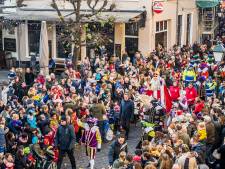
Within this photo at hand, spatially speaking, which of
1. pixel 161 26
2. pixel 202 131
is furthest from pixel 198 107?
pixel 161 26

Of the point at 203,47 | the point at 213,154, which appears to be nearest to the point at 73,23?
the point at 203,47

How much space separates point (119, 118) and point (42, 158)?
13.3 feet

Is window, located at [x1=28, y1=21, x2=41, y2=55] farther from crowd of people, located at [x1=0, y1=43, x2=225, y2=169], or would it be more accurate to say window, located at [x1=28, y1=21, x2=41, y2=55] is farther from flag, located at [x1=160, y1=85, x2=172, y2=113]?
flag, located at [x1=160, y1=85, x2=172, y2=113]

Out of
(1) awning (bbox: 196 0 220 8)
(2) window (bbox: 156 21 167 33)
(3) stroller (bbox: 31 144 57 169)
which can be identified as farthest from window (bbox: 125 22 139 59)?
(3) stroller (bbox: 31 144 57 169)

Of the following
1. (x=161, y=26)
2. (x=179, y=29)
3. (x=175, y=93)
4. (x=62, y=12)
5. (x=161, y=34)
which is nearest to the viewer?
(x=175, y=93)

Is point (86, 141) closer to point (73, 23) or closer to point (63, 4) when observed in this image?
point (73, 23)

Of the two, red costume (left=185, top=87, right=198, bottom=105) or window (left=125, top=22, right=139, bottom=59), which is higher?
window (left=125, top=22, right=139, bottom=59)

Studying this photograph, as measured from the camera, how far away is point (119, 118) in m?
16.0

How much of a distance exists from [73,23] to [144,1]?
Answer: 196 inches

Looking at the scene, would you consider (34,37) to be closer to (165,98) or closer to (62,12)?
(62,12)

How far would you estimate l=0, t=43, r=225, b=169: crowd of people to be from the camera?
1159 cm

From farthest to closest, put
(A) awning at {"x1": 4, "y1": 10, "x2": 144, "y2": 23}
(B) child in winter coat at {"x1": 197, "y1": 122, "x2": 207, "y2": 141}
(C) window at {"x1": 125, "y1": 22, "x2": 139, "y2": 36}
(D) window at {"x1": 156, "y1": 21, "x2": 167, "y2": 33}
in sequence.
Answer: (D) window at {"x1": 156, "y1": 21, "x2": 167, "y2": 33}
(C) window at {"x1": 125, "y1": 22, "x2": 139, "y2": 36}
(A) awning at {"x1": 4, "y1": 10, "x2": 144, "y2": 23}
(B) child in winter coat at {"x1": 197, "y1": 122, "x2": 207, "y2": 141}

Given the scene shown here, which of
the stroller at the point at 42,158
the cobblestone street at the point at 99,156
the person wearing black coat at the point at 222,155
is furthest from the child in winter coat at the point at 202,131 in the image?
the stroller at the point at 42,158

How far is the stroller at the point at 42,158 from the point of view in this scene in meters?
12.6
